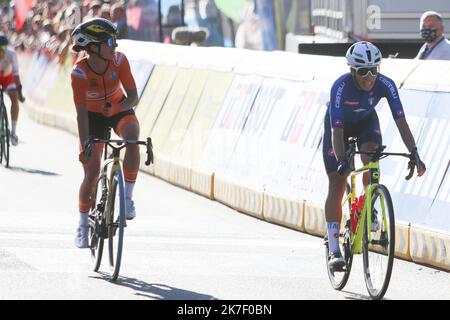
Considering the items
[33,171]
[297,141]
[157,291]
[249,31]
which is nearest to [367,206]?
[157,291]

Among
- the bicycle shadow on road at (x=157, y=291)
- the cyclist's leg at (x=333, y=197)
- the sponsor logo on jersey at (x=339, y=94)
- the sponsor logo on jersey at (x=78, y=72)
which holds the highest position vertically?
the sponsor logo on jersey at (x=78, y=72)

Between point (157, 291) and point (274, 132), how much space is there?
490 cm

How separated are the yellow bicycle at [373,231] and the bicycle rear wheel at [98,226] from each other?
1869mm

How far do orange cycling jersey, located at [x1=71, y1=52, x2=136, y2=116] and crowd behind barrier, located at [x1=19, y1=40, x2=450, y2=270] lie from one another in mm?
2519

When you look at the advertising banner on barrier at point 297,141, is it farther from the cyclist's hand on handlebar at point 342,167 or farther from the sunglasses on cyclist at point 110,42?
the cyclist's hand on handlebar at point 342,167

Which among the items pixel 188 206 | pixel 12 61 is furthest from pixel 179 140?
pixel 12 61

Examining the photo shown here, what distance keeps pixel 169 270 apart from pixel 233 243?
1.73 metres


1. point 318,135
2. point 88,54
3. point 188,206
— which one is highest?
point 88,54

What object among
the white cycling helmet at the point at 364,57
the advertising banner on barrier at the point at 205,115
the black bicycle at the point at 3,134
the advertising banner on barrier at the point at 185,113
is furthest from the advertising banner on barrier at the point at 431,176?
the black bicycle at the point at 3,134

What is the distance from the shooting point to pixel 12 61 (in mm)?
21734

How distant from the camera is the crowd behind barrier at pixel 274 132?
12117mm

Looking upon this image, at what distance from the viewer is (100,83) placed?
11.5m

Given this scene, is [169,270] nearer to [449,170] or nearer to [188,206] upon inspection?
[449,170]

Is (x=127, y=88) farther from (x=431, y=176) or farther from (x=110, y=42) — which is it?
(x=431, y=176)
